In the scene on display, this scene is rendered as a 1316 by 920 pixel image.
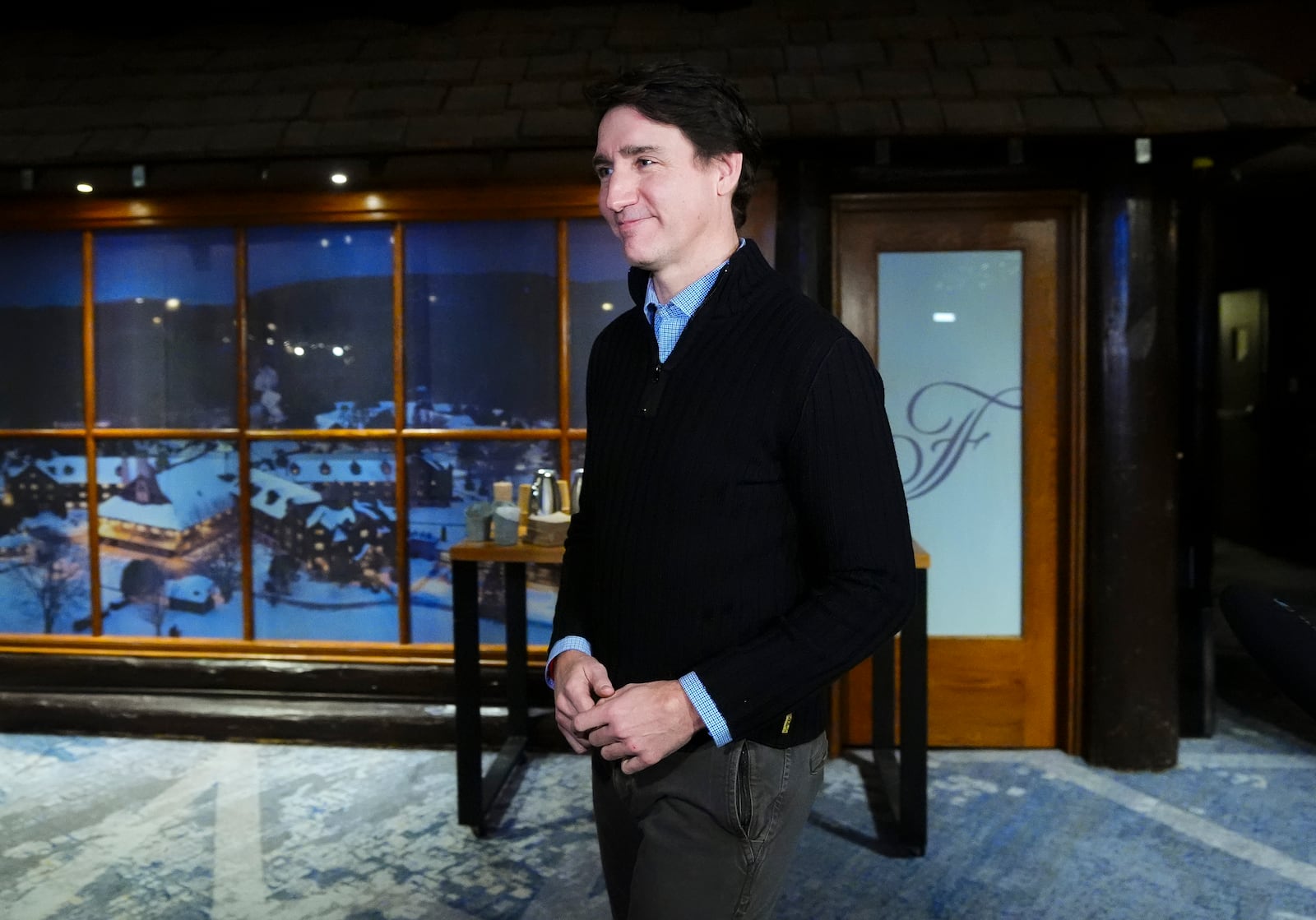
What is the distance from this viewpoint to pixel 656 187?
1269mm

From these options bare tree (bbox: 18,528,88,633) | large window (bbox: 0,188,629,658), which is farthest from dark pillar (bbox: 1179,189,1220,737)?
bare tree (bbox: 18,528,88,633)

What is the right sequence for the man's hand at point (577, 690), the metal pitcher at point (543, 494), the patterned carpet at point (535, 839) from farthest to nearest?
the metal pitcher at point (543, 494)
the patterned carpet at point (535, 839)
the man's hand at point (577, 690)

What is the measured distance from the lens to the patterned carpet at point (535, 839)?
2848mm

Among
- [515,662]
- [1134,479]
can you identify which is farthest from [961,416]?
[515,662]

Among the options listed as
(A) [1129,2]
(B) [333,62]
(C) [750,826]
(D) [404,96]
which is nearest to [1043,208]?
(A) [1129,2]

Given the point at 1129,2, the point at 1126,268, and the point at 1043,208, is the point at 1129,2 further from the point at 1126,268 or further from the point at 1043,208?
the point at 1126,268

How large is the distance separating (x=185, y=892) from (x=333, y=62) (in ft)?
10.2

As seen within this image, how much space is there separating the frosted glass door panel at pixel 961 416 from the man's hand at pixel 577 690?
2886 millimetres

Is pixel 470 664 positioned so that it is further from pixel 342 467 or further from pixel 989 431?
pixel 989 431

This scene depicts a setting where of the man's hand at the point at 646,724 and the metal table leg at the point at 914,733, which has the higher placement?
the man's hand at the point at 646,724

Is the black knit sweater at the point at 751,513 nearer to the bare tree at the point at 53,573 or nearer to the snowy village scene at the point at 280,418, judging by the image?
the snowy village scene at the point at 280,418

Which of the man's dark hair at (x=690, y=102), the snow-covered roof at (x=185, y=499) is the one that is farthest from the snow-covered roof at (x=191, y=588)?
the man's dark hair at (x=690, y=102)

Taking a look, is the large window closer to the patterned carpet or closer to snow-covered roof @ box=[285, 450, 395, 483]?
snow-covered roof @ box=[285, 450, 395, 483]

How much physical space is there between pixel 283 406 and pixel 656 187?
335 cm
